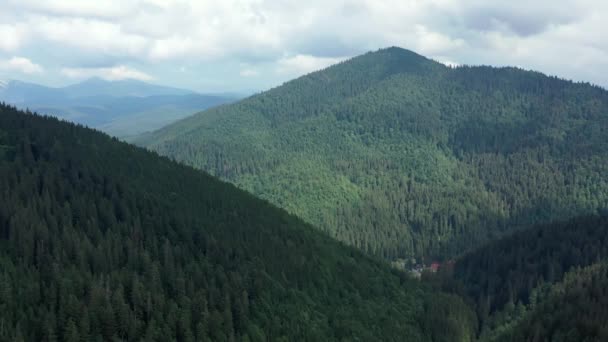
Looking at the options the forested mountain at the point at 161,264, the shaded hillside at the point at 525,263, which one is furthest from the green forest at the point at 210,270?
the shaded hillside at the point at 525,263

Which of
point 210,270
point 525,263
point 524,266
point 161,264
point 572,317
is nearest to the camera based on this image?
point 572,317

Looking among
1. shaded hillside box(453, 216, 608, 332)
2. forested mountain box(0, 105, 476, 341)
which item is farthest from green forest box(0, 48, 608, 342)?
shaded hillside box(453, 216, 608, 332)

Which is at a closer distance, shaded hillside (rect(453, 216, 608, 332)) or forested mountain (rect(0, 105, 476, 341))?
forested mountain (rect(0, 105, 476, 341))

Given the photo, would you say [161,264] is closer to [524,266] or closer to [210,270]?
[210,270]

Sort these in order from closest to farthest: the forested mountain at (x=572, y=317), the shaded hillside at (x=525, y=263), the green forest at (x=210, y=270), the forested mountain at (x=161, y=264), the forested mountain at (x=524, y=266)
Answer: the forested mountain at (x=161, y=264) < the green forest at (x=210, y=270) < the forested mountain at (x=572, y=317) < the forested mountain at (x=524, y=266) < the shaded hillside at (x=525, y=263)

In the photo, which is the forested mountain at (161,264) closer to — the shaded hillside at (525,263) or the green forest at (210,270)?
the green forest at (210,270)

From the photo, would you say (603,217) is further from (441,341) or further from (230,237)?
(230,237)

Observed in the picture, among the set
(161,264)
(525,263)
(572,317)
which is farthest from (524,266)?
(161,264)

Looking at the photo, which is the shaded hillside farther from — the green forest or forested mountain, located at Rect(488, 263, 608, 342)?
Answer: forested mountain, located at Rect(488, 263, 608, 342)
